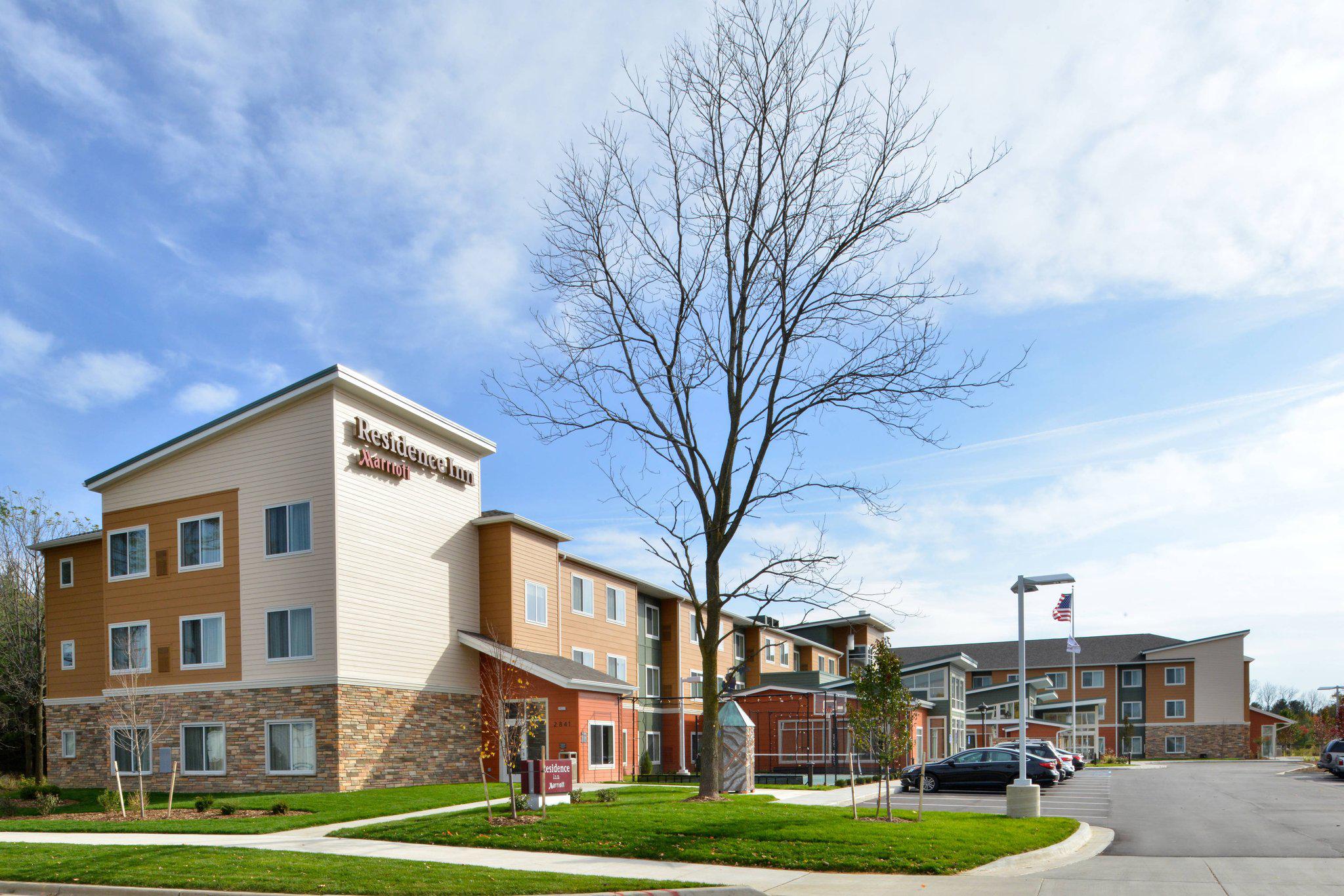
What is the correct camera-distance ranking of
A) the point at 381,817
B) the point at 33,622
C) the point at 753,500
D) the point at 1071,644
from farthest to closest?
the point at 1071,644 → the point at 33,622 → the point at 753,500 → the point at 381,817

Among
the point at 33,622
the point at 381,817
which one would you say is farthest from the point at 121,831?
the point at 33,622

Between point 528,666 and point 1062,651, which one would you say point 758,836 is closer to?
point 528,666

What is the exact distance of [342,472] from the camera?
29.0 metres

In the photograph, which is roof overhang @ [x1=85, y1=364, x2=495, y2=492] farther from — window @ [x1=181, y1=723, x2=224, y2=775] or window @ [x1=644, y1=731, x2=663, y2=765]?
window @ [x1=644, y1=731, x2=663, y2=765]

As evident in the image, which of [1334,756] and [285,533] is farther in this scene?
[1334,756]

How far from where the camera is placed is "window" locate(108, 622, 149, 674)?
31203 mm

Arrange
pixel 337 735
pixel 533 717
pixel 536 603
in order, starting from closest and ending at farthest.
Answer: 1. pixel 337 735
2. pixel 533 717
3. pixel 536 603

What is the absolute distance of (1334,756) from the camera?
45.1 m

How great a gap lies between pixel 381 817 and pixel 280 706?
7.78m

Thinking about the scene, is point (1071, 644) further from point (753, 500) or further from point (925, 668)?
point (753, 500)

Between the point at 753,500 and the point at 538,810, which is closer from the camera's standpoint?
the point at 538,810

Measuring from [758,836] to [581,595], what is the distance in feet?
74.2

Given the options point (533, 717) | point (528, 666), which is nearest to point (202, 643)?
point (528, 666)

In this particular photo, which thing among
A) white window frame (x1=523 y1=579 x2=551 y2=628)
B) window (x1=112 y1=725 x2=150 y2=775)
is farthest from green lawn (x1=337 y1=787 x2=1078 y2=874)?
window (x1=112 y1=725 x2=150 y2=775)
